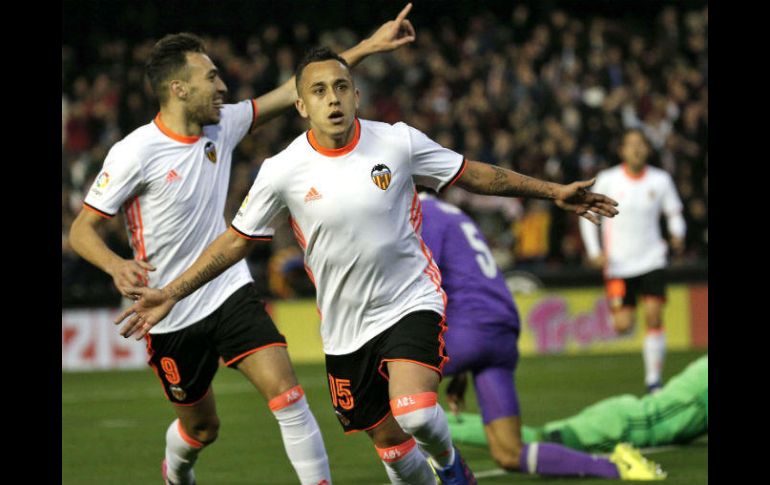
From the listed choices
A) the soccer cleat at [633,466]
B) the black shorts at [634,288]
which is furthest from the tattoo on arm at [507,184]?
the black shorts at [634,288]

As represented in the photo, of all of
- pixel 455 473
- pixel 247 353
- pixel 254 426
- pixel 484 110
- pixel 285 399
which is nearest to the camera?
pixel 455 473

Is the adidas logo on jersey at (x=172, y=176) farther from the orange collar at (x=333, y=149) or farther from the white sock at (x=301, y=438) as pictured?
the white sock at (x=301, y=438)

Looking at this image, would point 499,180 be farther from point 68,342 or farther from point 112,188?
point 68,342

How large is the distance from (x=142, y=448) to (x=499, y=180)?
194 inches

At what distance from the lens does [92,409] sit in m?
12.9

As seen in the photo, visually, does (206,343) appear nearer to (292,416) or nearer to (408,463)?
(292,416)

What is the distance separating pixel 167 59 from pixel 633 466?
370 centimetres

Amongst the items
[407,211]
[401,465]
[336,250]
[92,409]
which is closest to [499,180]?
[407,211]

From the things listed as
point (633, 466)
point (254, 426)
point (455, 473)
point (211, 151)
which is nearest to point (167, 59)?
point (211, 151)

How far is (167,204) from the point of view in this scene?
723 cm

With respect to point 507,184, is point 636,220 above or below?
→ below

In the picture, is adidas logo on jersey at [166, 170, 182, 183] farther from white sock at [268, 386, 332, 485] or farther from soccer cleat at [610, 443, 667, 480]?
soccer cleat at [610, 443, 667, 480]

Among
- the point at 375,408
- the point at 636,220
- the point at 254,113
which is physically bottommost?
the point at 375,408
